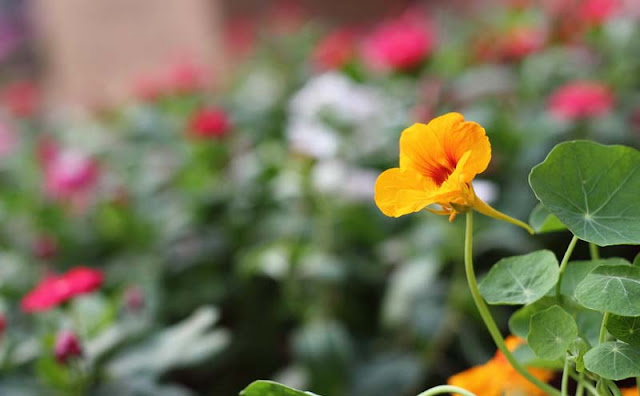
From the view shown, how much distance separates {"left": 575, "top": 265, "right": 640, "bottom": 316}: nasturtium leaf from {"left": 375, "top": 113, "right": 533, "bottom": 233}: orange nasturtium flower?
4 centimetres

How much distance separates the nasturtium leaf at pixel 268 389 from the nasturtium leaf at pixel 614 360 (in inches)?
5.6

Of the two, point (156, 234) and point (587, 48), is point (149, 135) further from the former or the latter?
point (587, 48)

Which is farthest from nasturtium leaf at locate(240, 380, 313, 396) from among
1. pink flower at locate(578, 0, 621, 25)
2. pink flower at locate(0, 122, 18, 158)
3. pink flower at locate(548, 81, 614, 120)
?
pink flower at locate(0, 122, 18, 158)

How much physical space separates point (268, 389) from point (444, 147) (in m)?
0.16

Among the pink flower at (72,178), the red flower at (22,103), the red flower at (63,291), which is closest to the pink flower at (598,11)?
the pink flower at (72,178)

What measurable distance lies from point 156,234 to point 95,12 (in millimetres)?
2257

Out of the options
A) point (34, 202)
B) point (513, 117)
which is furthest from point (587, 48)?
point (34, 202)

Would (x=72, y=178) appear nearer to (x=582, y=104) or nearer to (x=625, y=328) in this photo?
(x=582, y=104)

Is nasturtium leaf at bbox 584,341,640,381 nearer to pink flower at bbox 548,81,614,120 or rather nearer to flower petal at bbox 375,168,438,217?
flower petal at bbox 375,168,438,217

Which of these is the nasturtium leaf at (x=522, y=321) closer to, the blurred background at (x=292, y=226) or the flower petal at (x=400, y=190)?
the flower petal at (x=400, y=190)

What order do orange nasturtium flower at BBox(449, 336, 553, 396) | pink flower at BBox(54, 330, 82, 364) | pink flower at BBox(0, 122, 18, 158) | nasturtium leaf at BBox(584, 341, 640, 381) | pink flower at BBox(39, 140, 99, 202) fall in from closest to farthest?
nasturtium leaf at BBox(584, 341, 640, 381) → orange nasturtium flower at BBox(449, 336, 553, 396) → pink flower at BBox(54, 330, 82, 364) → pink flower at BBox(39, 140, 99, 202) → pink flower at BBox(0, 122, 18, 158)

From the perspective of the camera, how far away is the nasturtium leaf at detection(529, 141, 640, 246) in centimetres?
40

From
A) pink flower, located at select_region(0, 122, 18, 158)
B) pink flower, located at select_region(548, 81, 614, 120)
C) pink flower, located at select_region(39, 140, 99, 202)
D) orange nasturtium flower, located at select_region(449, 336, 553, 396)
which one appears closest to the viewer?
orange nasturtium flower, located at select_region(449, 336, 553, 396)

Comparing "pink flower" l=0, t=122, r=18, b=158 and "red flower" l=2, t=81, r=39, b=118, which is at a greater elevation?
"red flower" l=2, t=81, r=39, b=118
